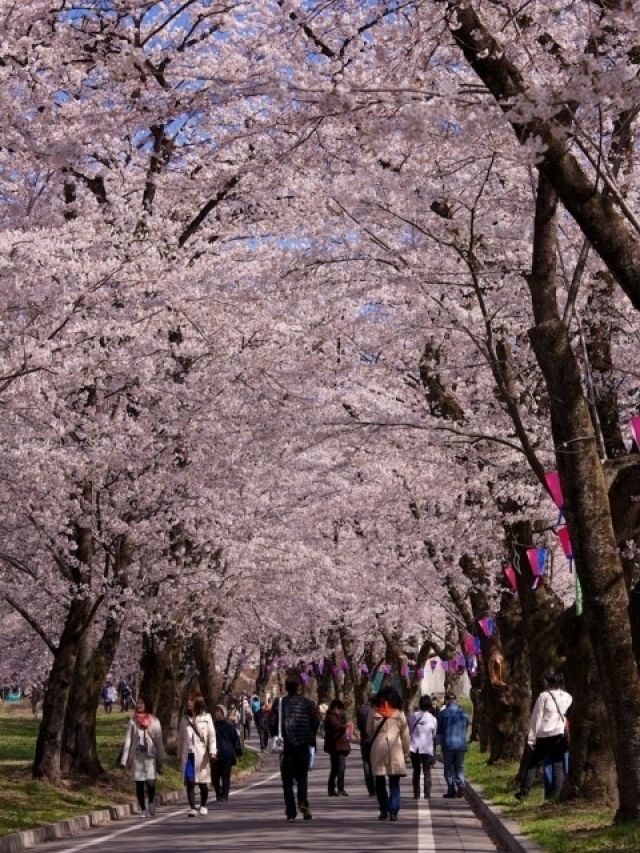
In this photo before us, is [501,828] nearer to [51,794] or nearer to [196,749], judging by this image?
[196,749]

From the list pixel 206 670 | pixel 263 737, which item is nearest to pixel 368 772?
pixel 206 670

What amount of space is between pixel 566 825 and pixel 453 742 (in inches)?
372

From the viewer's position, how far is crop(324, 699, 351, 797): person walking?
81.8 feet

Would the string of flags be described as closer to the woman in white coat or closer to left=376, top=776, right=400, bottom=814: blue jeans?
the woman in white coat

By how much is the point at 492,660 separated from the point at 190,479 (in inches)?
339

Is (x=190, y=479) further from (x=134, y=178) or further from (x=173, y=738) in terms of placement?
(x=173, y=738)

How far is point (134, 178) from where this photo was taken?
79.3 ft

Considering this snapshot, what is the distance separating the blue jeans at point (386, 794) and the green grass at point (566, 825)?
130cm

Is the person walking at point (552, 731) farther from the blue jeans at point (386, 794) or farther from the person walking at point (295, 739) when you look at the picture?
the person walking at point (295, 739)

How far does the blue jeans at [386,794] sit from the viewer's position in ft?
60.5

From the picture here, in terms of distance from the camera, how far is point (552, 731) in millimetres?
18172

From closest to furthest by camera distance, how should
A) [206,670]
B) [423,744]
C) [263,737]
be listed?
[423,744] < [206,670] < [263,737]

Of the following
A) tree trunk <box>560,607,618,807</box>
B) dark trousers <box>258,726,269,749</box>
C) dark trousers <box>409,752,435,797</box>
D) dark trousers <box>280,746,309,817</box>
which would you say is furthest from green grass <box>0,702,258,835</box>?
dark trousers <box>258,726,269,749</box>

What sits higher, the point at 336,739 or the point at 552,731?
the point at 336,739
